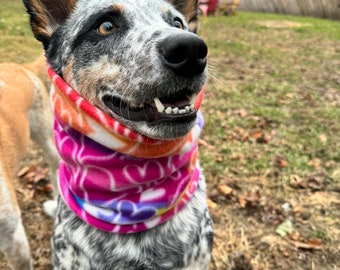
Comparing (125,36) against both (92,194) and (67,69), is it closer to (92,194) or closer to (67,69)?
(67,69)

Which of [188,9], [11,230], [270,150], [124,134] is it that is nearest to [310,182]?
[270,150]

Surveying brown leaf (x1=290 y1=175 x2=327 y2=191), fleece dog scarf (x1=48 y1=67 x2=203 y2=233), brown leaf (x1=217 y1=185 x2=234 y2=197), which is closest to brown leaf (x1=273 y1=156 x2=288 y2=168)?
brown leaf (x1=290 y1=175 x2=327 y2=191)

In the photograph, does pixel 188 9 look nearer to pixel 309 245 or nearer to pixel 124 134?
pixel 124 134

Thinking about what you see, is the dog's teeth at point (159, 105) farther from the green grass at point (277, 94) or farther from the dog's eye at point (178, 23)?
the dog's eye at point (178, 23)

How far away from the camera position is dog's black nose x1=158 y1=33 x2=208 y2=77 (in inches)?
57.3

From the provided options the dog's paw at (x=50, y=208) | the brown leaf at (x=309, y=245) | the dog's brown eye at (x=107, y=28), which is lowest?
the brown leaf at (x=309, y=245)

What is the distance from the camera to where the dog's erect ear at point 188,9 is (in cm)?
231

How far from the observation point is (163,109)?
163 centimetres

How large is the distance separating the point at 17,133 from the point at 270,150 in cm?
293

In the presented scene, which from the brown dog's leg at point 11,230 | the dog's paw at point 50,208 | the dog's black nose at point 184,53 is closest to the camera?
the dog's black nose at point 184,53

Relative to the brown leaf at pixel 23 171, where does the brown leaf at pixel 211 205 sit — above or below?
below

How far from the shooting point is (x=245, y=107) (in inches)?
233

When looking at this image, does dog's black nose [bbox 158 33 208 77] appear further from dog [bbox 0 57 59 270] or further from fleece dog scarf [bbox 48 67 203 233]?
dog [bbox 0 57 59 270]

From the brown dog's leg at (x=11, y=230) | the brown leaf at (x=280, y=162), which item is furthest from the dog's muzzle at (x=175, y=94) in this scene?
the brown leaf at (x=280, y=162)
